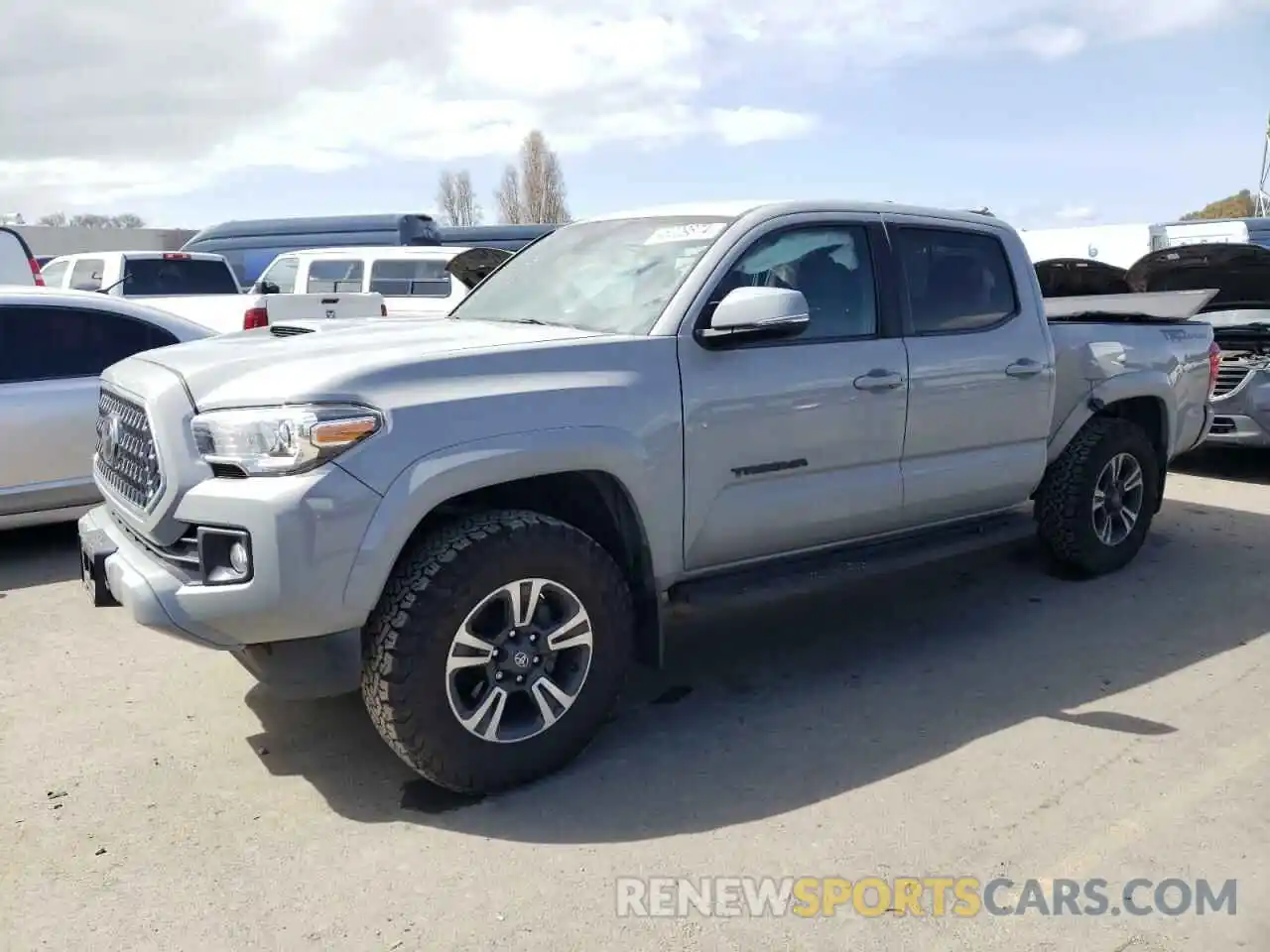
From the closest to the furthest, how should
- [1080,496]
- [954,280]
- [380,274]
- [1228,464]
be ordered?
[954,280] → [1080,496] → [1228,464] → [380,274]

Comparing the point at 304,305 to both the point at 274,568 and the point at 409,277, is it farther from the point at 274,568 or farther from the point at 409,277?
the point at 274,568

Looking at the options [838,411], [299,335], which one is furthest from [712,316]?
[299,335]

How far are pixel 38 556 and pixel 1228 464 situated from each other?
9.00 meters

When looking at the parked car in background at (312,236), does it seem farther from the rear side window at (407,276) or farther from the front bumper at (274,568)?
the front bumper at (274,568)

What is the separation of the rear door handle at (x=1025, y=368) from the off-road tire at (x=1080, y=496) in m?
0.69

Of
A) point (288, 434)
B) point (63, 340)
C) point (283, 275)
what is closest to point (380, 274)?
point (283, 275)

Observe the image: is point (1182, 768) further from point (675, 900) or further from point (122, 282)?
point (122, 282)

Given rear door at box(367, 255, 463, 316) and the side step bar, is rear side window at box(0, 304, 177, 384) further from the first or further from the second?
rear door at box(367, 255, 463, 316)

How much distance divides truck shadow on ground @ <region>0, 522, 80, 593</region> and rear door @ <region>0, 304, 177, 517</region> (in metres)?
0.34

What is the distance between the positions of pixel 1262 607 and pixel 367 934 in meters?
4.56

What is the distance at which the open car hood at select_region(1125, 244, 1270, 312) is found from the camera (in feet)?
27.6

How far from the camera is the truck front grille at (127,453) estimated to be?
332 cm

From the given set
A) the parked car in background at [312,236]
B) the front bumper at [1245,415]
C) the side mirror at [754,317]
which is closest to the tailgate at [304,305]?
the side mirror at [754,317]

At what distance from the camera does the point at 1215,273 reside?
8672 mm
